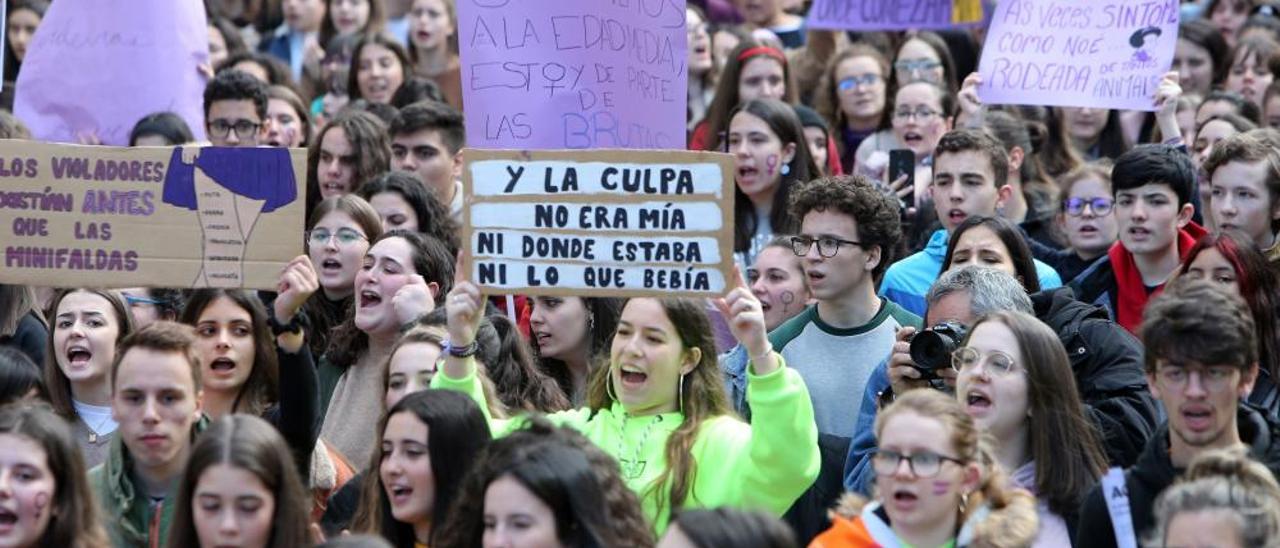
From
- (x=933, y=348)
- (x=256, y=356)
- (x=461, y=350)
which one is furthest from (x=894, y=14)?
(x=461, y=350)

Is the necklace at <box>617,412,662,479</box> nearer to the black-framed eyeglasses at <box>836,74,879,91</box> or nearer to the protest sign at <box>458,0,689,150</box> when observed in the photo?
the protest sign at <box>458,0,689,150</box>

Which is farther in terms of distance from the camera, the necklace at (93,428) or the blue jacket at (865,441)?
the necklace at (93,428)

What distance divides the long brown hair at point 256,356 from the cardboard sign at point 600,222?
3.91ft

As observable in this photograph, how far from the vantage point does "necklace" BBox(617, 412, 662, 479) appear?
673cm

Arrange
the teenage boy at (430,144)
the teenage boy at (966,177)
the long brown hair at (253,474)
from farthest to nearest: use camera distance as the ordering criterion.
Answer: the teenage boy at (430,144), the teenage boy at (966,177), the long brown hair at (253,474)

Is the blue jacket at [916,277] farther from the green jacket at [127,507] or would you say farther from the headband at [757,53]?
the green jacket at [127,507]

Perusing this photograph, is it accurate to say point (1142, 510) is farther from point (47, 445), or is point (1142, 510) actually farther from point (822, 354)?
point (47, 445)

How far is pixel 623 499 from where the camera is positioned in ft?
19.9

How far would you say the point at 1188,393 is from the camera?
20.0ft

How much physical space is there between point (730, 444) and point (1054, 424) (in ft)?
2.97

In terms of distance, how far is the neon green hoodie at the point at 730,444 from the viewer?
634 cm

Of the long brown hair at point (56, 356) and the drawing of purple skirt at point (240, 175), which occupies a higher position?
the drawing of purple skirt at point (240, 175)

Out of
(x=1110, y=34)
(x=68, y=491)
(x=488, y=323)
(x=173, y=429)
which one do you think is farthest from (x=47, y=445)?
(x=1110, y=34)

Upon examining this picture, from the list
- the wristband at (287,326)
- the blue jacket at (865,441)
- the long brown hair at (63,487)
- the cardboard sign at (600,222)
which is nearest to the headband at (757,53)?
the blue jacket at (865,441)
